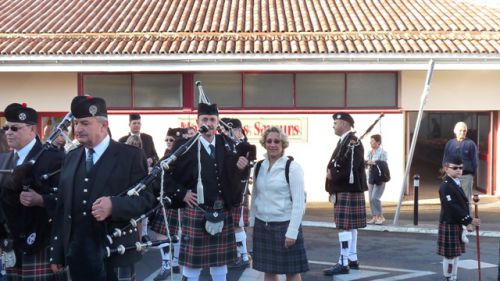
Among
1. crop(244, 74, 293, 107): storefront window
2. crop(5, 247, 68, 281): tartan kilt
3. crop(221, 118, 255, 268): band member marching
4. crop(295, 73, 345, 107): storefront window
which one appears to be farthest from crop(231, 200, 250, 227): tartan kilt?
crop(295, 73, 345, 107): storefront window

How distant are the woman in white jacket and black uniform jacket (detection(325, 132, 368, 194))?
1718 mm

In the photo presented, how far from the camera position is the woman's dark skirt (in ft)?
18.3

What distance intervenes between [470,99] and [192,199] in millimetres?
9865

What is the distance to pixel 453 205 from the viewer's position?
653 centimetres

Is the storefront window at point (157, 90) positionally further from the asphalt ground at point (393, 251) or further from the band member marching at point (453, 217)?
the band member marching at point (453, 217)

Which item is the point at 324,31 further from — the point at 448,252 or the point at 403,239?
the point at 448,252

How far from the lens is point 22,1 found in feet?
57.7

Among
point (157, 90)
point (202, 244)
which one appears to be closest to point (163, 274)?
point (202, 244)

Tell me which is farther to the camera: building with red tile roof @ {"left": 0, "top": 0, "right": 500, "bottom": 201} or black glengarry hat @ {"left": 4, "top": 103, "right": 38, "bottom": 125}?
building with red tile roof @ {"left": 0, "top": 0, "right": 500, "bottom": 201}

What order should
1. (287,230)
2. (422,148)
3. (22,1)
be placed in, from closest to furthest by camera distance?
1. (287,230)
2. (22,1)
3. (422,148)

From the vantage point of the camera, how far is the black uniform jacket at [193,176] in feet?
18.3

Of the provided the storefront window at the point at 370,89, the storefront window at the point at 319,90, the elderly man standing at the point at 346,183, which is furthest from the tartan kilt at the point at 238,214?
the storefront window at the point at 370,89

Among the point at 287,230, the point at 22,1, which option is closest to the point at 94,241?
the point at 287,230

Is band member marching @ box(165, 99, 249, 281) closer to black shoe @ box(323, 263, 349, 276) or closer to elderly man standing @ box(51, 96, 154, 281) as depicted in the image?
elderly man standing @ box(51, 96, 154, 281)
